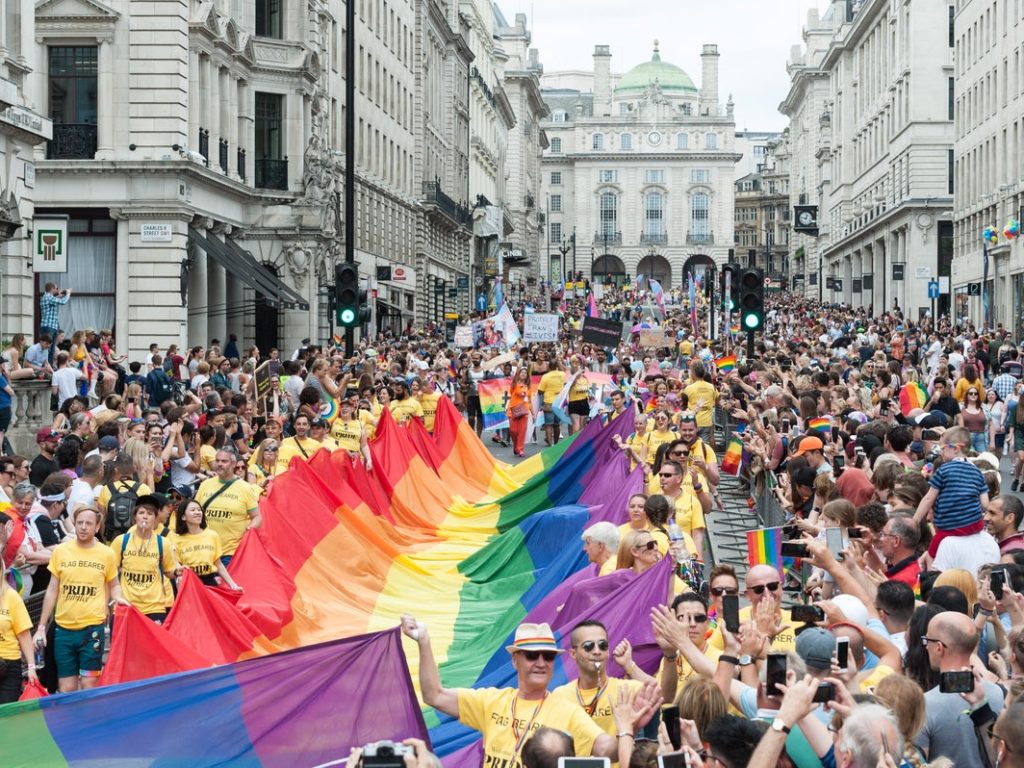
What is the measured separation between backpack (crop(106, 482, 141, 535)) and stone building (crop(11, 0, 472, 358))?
47.2 feet

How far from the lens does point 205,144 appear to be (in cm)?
3684

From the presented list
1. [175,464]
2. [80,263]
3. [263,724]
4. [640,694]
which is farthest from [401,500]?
[80,263]

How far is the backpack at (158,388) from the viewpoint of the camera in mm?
23938

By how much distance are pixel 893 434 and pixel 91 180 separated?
74.3 feet

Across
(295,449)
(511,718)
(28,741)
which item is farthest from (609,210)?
(511,718)

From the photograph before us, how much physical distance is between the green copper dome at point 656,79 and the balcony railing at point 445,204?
101 m

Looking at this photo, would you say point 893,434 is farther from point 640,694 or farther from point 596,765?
point 596,765

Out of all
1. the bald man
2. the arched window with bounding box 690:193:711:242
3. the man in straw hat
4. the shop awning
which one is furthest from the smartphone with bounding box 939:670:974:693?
the arched window with bounding box 690:193:711:242

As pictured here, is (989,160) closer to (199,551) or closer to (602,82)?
(199,551)

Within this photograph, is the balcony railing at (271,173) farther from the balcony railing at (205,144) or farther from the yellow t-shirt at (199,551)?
the yellow t-shirt at (199,551)

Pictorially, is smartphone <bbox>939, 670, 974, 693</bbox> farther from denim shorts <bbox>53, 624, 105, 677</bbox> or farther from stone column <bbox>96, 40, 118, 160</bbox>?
stone column <bbox>96, 40, 118, 160</bbox>

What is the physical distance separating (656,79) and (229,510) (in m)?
176

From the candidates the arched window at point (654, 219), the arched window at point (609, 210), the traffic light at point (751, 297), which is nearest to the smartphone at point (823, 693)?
the traffic light at point (751, 297)

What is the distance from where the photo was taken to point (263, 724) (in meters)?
8.09
